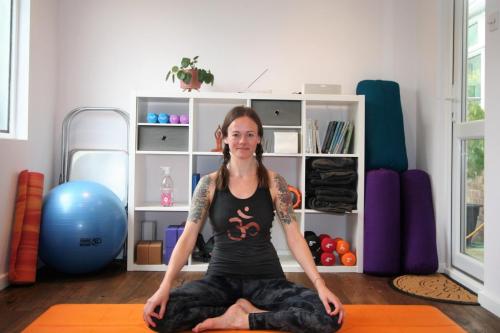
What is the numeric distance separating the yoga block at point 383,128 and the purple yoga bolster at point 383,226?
0.48 ft

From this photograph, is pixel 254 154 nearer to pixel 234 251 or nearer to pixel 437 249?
pixel 234 251

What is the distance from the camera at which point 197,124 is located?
3527 mm

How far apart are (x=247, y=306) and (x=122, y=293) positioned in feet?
3.84

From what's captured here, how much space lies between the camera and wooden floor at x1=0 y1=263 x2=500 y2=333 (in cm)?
217

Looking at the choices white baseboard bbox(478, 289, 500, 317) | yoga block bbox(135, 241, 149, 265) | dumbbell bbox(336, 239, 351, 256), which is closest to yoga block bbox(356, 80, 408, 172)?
dumbbell bbox(336, 239, 351, 256)

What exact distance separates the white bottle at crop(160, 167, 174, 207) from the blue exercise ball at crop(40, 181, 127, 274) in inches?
15.8

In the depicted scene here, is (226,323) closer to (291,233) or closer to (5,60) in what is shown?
(291,233)

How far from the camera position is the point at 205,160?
11.7 feet

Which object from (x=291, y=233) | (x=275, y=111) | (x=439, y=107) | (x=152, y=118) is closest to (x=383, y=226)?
(x=439, y=107)

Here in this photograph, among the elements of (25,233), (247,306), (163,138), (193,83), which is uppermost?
(193,83)

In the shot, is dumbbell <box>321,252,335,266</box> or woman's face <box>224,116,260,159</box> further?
dumbbell <box>321,252,335,266</box>

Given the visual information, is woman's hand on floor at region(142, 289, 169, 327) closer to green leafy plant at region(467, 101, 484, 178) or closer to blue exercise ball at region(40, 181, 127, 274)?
blue exercise ball at region(40, 181, 127, 274)

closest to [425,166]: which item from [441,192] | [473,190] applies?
[441,192]

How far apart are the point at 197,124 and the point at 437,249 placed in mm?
2181
